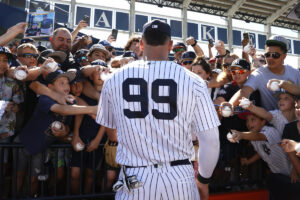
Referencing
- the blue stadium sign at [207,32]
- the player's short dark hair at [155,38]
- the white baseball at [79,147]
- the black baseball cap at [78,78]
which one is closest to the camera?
the player's short dark hair at [155,38]

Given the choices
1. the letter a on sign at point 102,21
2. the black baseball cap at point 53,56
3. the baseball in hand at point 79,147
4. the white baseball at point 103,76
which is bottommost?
the baseball in hand at point 79,147

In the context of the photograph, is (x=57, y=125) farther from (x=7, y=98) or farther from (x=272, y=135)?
(x=272, y=135)

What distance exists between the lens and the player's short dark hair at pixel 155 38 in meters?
1.75

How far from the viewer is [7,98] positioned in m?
3.25

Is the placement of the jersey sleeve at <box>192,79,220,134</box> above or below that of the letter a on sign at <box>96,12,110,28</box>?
below

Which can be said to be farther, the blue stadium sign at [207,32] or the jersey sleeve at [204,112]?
the blue stadium sign at [207,32]

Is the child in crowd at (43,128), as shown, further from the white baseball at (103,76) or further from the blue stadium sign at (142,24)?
the blue stadium sign at (142,24)

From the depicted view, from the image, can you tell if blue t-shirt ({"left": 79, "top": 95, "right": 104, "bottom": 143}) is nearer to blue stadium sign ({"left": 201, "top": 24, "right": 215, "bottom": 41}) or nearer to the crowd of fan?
the crowd of fan

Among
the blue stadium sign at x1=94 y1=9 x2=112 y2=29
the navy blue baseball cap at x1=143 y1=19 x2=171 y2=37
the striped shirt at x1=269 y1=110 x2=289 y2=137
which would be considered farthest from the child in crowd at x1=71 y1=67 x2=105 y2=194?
the blue stadium sign at x1=94 y1=9 x2=112 y2=29

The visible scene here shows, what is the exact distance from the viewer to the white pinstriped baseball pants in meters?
1.63

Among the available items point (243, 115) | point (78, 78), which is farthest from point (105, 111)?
point (243, 115)

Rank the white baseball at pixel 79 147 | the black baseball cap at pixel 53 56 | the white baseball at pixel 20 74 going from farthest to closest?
the black baseball cap at pixel 53 56
the white baseball at pixel 79 147
the white baseball at pixel 20 74

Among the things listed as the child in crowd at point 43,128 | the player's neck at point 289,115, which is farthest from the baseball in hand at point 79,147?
the player's neck at point 289,115

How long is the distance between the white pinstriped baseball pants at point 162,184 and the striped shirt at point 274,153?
2047 mm
